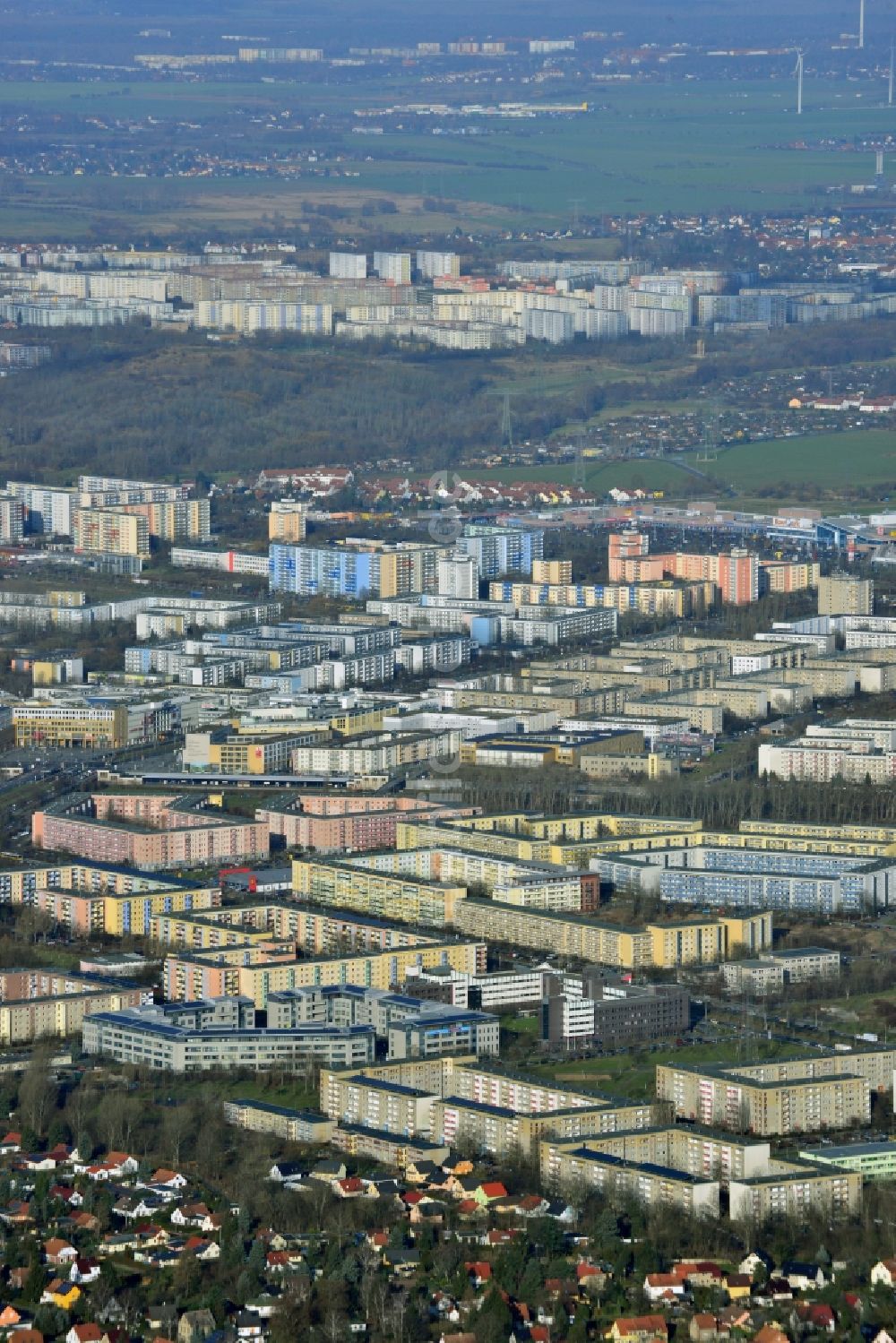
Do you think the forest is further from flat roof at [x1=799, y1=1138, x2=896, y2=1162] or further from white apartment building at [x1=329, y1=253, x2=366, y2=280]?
flat roof at [x1=799, y1=1138, x2=896, y2=1162]

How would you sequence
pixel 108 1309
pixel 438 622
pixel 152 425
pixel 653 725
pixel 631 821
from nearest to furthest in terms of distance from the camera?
pixel 108 1309
pixel 631 821
pixel 653 725
pixel 438 622
pixel 152 425

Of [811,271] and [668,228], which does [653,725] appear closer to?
[811,271]

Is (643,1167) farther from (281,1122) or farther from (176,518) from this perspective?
(176,518)

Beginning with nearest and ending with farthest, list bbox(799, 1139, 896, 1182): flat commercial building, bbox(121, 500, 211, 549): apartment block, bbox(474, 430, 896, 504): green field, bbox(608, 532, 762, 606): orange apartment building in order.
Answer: bbox(799, 1139, 896, 1182): flat commercial building < bbox(608, 532, 762, 606): orange apartment building < bbox(121, 500, 211, 549): apartment block < bbox(474, 430, 896, 504): green field

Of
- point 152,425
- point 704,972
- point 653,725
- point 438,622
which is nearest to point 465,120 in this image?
point 152,425

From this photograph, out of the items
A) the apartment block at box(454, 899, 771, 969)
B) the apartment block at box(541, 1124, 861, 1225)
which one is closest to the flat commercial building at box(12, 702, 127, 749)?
the apartment block at box(454, 899, 771, 969)

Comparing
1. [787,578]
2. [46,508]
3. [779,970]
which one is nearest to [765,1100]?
[779,970]
